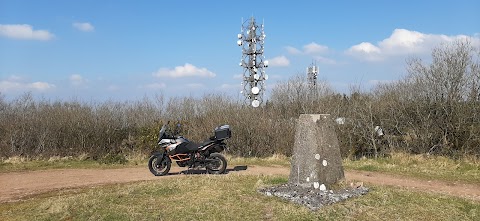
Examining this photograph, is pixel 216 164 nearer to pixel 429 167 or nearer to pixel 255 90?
pixel 429 167

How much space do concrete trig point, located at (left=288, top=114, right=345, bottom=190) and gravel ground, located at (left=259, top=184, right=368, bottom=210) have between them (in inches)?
9.8

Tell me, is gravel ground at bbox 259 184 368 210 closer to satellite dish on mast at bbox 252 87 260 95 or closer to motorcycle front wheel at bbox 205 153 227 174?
motorcycle front wheel at bbox 205 153 227 174

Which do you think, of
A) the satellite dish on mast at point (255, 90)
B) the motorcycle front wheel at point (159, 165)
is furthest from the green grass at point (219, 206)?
the satellite dish on mast at point (255, 90)

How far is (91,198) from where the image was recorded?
754 cm

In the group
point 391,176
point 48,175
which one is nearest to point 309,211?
point 391,176

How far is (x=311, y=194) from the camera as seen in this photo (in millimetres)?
7164

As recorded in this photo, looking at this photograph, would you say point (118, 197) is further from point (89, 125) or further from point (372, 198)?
point (89, 125)

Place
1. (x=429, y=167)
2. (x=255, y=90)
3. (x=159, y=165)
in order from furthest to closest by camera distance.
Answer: (x=255, y=90), (x=429, y=167), (x=159, y=165)

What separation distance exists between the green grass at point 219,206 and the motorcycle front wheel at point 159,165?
265 centimetres

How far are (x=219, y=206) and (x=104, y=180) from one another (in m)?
4.98

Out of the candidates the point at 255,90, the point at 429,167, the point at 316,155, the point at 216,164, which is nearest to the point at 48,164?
the point at 216,164

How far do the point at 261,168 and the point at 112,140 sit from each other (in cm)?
950

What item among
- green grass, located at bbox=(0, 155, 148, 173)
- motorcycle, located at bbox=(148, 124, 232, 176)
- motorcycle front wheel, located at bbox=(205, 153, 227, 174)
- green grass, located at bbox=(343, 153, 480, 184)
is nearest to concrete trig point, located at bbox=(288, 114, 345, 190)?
motorcycle, located at bbox=(148, 124, 232, 176)

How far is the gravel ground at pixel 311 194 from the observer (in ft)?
22.2
